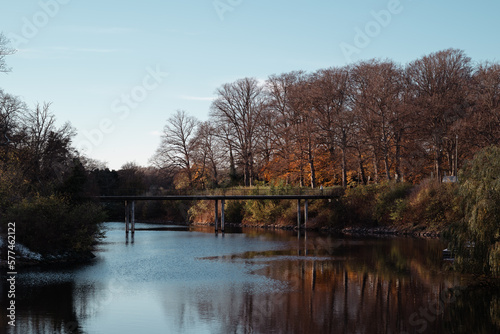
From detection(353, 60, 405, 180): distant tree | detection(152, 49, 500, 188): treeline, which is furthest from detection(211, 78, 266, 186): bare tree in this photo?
detection(353, 60, 405, 180): distant tree

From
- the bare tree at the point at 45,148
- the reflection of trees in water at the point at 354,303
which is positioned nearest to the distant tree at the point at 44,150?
the bare tree at the point at 45,148

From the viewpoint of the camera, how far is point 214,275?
26531 millimetres

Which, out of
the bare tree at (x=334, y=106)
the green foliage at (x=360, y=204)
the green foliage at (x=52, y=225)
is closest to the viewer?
the green foliage at (x=52, y=225)

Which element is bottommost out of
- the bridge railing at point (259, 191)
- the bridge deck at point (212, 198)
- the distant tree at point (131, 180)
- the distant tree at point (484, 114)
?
the bridge deck at point (212, 198)

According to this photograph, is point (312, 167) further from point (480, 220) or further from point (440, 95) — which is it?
point (480, 220)

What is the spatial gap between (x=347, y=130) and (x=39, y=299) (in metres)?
38.1

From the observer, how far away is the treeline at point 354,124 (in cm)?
5141

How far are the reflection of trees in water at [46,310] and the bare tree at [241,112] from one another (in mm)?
42338

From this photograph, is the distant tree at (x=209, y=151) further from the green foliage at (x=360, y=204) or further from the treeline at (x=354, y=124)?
the green foliage at (x=360, y=204)

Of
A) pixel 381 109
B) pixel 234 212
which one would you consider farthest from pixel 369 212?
pixel 234 212

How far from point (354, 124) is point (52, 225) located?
31178 mm

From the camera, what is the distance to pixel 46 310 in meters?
19.5

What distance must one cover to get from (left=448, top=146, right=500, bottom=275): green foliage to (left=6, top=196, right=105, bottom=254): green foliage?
2028 centimetres

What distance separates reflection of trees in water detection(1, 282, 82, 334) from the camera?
1716cm
